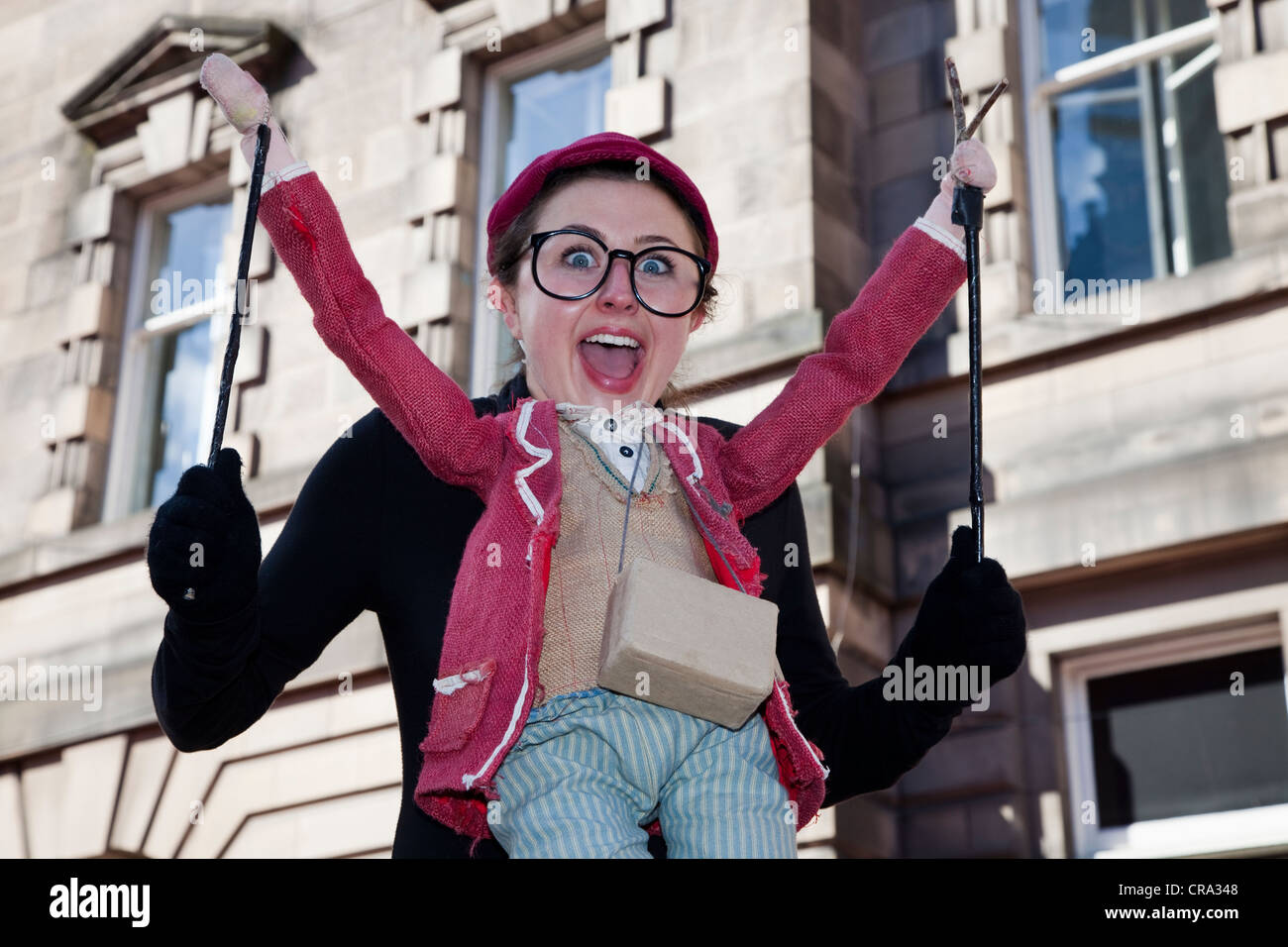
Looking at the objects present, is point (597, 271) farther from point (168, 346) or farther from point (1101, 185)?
point (168, 346)

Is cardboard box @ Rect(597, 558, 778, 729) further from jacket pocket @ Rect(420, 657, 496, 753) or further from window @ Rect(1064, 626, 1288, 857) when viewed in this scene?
window @ Rect(1064, 626, 1288, 857)

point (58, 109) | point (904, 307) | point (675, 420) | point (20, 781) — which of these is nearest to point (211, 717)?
point (675, 420)

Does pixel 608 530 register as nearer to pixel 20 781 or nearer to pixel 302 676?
pixel 302 676

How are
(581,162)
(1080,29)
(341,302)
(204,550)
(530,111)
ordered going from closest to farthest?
(204,550), (341,302), (581,162), (1080,29), (530,111)

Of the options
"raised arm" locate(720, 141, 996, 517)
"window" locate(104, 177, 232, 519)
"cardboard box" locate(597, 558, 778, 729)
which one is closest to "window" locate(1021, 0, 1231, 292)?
"window" locate(104, 177, 232, 519)

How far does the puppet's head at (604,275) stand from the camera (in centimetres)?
286

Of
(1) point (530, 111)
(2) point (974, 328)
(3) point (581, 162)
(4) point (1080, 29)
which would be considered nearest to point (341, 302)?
(3) point (581, 162)

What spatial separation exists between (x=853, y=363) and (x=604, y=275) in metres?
0.47

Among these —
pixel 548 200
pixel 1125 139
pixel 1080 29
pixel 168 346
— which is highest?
pixel 1080 29

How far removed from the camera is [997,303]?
7664mm

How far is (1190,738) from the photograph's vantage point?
270 inches

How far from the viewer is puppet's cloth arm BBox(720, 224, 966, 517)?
2834 millimetres

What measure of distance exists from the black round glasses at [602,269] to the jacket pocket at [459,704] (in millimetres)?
738
